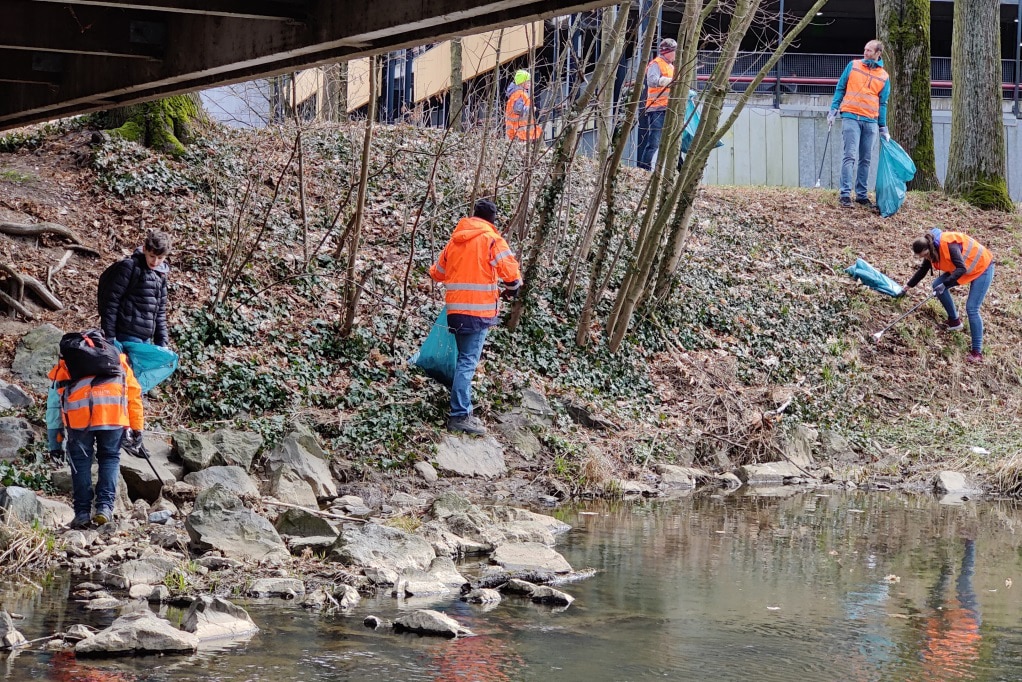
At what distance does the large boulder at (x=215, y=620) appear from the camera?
5391mm

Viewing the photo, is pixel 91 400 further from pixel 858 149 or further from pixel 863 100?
pixel 858 149

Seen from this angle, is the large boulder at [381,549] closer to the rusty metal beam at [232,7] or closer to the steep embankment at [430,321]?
the steep embankment at [430,321]

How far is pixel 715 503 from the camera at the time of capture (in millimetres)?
10492

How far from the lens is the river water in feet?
16.6

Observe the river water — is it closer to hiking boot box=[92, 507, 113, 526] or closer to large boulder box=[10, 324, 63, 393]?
hiking boot box=[92, 507, 113, 526]

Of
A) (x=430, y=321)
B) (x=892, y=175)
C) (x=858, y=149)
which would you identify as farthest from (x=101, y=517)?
(x=858, y=149)

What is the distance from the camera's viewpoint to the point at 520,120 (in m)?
13.9

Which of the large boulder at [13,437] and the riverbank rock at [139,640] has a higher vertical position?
the large boulder at [13,437]

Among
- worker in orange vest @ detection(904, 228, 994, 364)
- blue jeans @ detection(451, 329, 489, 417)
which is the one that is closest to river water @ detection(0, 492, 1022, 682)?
blue jeans @ detection(451, 329, 489, 417)

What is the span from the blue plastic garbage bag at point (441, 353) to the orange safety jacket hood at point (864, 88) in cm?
1000

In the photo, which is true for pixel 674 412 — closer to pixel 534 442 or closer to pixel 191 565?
pixel 534 442

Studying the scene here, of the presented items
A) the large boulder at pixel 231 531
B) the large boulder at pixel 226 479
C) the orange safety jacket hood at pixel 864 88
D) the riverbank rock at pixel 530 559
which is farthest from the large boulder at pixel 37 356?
the orange safety jacket hood at pixel 864 88

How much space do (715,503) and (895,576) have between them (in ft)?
10.2

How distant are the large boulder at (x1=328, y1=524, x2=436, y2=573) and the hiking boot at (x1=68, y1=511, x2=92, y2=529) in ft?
5.78
